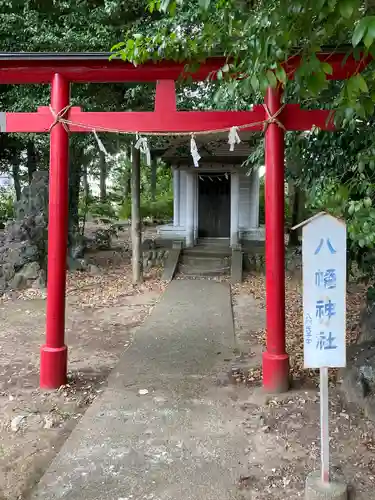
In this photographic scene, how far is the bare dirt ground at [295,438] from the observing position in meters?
3.10

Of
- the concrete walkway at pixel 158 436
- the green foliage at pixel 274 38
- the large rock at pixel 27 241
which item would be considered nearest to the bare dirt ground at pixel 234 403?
the concrete walkway at pixel 158 436

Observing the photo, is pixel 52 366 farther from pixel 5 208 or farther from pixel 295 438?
pixel 5 208

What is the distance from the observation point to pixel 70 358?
Answer: 598 centimetres

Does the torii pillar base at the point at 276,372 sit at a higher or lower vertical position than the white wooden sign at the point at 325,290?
lower

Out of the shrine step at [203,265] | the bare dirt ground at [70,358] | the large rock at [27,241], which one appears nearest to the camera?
the bare dirt ground at [70,358]

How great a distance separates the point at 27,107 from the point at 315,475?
27.2 feet

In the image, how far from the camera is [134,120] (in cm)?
468

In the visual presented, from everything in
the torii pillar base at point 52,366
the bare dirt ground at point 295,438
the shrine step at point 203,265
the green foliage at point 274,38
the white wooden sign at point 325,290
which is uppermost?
the green foliage at point 274,38

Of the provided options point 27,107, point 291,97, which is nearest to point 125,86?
point 27,107

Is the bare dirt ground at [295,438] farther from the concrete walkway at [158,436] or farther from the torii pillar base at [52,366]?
the torii pillar base at [52,366]

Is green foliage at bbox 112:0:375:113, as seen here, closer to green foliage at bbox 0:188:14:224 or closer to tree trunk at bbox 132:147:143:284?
tree trunk at bbox 132:147:143:284

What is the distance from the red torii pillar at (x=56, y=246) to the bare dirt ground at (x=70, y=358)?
12.2 inches

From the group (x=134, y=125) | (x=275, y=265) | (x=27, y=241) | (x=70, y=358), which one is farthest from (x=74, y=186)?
(x=275, y=265)

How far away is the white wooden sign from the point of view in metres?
2.91
